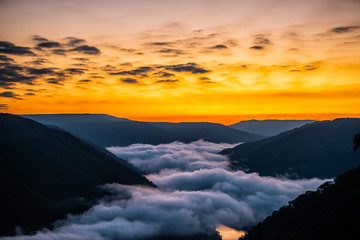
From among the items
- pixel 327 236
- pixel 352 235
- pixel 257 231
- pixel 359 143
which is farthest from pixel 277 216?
pixel 359 143

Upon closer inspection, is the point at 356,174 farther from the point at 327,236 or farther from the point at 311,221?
the point at 327,236

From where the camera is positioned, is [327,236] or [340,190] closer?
[327,236]

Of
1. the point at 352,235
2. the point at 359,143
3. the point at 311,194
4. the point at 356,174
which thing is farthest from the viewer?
the point at 311,194

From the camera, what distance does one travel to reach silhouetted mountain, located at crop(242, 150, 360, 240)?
77.1 m

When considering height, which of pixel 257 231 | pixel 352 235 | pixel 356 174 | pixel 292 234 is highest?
pixel 356 174

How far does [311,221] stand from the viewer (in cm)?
10400

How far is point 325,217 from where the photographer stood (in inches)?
3816

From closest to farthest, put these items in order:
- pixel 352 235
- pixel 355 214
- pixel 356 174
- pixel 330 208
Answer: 1. pixel 352 235
2. pixel 355 214
3. pixel 330 208
4. pixel 356 174

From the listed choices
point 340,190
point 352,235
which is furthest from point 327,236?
point 340,190

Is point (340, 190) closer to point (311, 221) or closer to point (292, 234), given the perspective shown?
point (311, 221)

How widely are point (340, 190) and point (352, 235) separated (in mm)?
50685

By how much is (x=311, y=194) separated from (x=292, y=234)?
152 feet

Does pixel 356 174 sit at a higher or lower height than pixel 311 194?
higher

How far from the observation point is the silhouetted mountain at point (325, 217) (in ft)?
253
